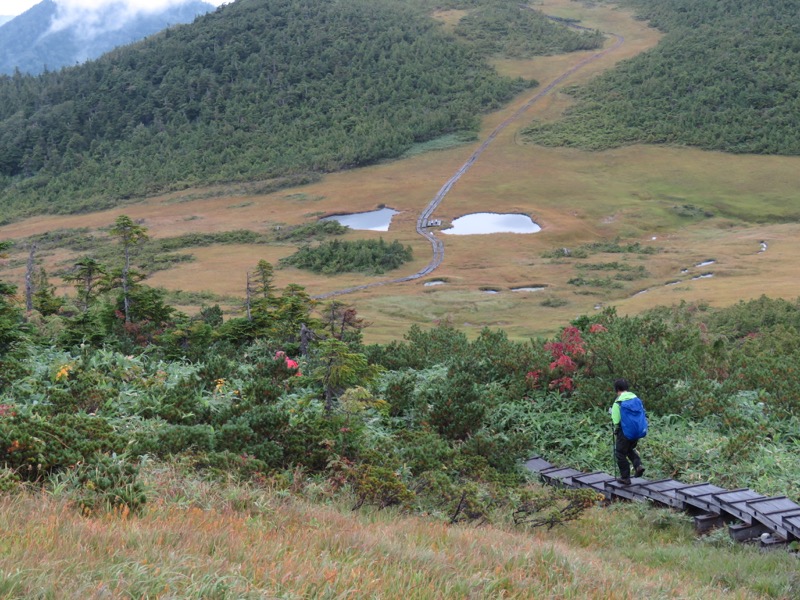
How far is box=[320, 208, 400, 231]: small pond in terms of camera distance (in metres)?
62.9

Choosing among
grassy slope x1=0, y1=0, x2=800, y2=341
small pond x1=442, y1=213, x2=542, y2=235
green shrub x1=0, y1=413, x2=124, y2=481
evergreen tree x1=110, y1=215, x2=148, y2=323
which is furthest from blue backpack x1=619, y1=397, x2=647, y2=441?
small pond x1=442, y1=213, x2=542, y2=235

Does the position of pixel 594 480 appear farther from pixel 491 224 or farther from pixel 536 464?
pixel 491 224

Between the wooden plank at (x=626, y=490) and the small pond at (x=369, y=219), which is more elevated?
the wooden plank at (x=626, y=490)

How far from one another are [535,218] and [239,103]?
65037 mm

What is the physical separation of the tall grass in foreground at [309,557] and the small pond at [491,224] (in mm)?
52346

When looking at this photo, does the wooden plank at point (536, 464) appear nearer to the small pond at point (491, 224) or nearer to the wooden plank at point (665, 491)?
the wooden plank at point (665, 491)

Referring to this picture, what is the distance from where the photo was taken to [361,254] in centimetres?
5031

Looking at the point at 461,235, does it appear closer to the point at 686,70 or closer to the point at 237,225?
the point at 237,225

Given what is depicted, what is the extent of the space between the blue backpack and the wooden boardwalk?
655 mm

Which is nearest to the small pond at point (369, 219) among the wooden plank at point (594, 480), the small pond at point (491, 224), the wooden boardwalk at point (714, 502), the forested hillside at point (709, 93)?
the small pond at point (491, 224)

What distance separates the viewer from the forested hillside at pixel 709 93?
3329 inches

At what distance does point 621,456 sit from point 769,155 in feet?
262

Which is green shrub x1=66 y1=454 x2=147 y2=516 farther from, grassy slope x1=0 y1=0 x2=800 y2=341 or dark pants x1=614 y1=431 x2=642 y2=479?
grassy slope x1=0 y1=0 x2=800 y2=341

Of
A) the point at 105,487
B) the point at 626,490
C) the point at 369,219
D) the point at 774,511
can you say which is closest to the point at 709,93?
the point at 369,219
